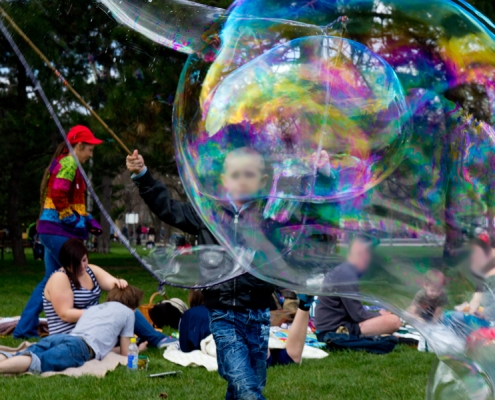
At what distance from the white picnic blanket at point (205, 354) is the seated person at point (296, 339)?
0.08 meters

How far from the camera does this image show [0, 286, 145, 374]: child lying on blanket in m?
4.88

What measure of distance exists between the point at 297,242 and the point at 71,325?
3408 millimetres

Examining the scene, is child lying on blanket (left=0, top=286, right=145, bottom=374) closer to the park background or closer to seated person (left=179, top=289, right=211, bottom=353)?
the park background

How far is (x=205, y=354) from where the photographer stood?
5551 mm

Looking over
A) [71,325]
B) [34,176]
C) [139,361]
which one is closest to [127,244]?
[139,361]

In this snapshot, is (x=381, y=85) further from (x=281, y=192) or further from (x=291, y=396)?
(x=291, y=396)

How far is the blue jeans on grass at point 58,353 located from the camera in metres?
4.91

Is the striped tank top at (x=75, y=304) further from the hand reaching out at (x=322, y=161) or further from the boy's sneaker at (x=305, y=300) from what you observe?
the hand reaching out at (x=322, y=161)

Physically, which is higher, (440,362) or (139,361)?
(440,362)

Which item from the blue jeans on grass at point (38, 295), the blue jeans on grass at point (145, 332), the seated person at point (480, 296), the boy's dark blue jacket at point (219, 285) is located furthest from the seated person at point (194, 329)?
the seated person at point (480, 296)

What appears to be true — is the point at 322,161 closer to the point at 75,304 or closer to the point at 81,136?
the point at 81,136

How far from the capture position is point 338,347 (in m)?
6.14

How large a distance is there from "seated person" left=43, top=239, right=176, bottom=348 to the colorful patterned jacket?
0.69ft

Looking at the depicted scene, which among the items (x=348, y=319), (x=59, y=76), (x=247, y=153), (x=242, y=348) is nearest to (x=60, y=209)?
(x=348, y=319)
